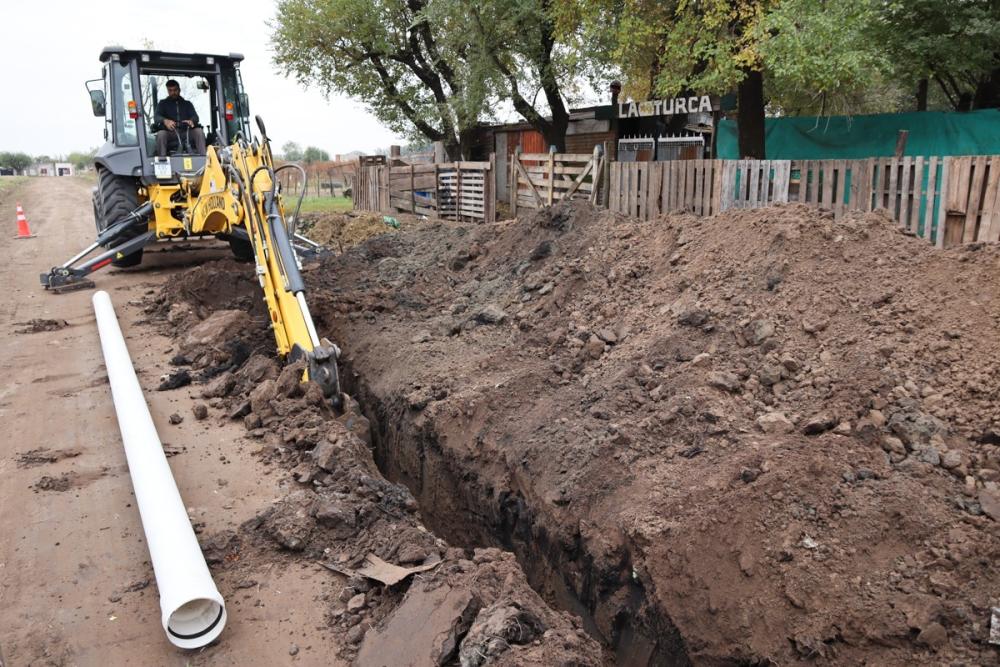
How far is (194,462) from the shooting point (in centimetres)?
488

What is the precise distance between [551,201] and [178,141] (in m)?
6.82

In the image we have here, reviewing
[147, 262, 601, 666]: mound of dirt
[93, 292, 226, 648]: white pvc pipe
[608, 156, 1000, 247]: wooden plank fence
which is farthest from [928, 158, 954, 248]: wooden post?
[93, 292, 226, 648]: white pvc pipe

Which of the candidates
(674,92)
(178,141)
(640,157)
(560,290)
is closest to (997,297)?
(560,290)

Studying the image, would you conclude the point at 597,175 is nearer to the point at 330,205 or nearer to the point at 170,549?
the point at 170,549

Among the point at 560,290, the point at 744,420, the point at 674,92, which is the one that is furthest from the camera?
the point at 674,92

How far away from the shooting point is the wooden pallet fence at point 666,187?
33.2 ft

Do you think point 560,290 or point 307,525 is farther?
point 560,290

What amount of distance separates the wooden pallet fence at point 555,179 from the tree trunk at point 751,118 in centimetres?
254

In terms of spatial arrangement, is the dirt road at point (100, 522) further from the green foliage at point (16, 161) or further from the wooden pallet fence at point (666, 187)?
the green foliage at point (16, 161)

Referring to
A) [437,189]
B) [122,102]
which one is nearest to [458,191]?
[437,189]

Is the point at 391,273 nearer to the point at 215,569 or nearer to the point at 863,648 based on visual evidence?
the point at 215,569

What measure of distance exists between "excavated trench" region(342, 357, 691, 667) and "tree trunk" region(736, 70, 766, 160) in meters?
8.61

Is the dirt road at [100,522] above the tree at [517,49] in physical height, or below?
below

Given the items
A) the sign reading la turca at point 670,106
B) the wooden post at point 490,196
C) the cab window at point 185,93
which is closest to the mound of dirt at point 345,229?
the wooden post at point 490,196
